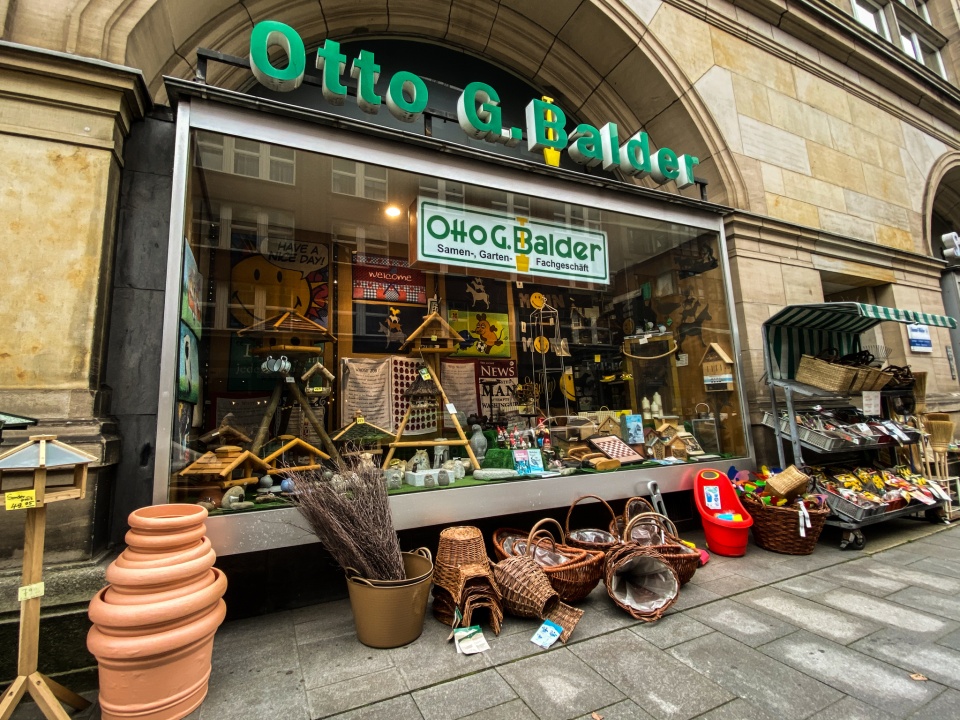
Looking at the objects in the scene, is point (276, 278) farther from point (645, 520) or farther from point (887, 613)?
point (887, 613)

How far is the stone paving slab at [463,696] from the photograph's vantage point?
2.22 metres

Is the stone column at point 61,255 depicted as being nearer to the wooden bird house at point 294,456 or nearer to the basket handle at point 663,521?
the wooden bird house at point 294,456

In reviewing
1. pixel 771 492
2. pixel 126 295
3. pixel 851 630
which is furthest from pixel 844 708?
pixel 126 295

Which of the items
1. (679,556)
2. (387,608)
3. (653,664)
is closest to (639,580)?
Answer: (679,556)

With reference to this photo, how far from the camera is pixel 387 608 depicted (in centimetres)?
282

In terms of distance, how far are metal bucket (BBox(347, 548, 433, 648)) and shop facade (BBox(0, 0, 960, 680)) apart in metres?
0.86

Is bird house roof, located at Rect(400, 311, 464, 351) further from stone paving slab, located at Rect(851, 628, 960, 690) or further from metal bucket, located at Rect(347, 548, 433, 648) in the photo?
stone paving slab, located at Rect(851, 628, 960, 690)

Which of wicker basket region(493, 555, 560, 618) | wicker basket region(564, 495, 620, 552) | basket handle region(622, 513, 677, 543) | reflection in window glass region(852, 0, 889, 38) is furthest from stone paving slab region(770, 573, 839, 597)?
reflection in window glass region(852, 0, 889, 38)

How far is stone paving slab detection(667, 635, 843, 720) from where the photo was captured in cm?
222

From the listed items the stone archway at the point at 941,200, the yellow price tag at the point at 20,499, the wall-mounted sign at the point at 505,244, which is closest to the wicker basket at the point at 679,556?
the wall-mounted sign at the point at 505,244

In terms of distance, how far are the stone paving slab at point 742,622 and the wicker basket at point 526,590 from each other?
1.09 m

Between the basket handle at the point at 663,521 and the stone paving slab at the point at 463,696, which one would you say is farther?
the basket handle at the point at 663,521

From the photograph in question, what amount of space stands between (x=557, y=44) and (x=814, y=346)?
5930mm

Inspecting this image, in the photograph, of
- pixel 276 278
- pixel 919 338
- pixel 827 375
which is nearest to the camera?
pixel 827 375
